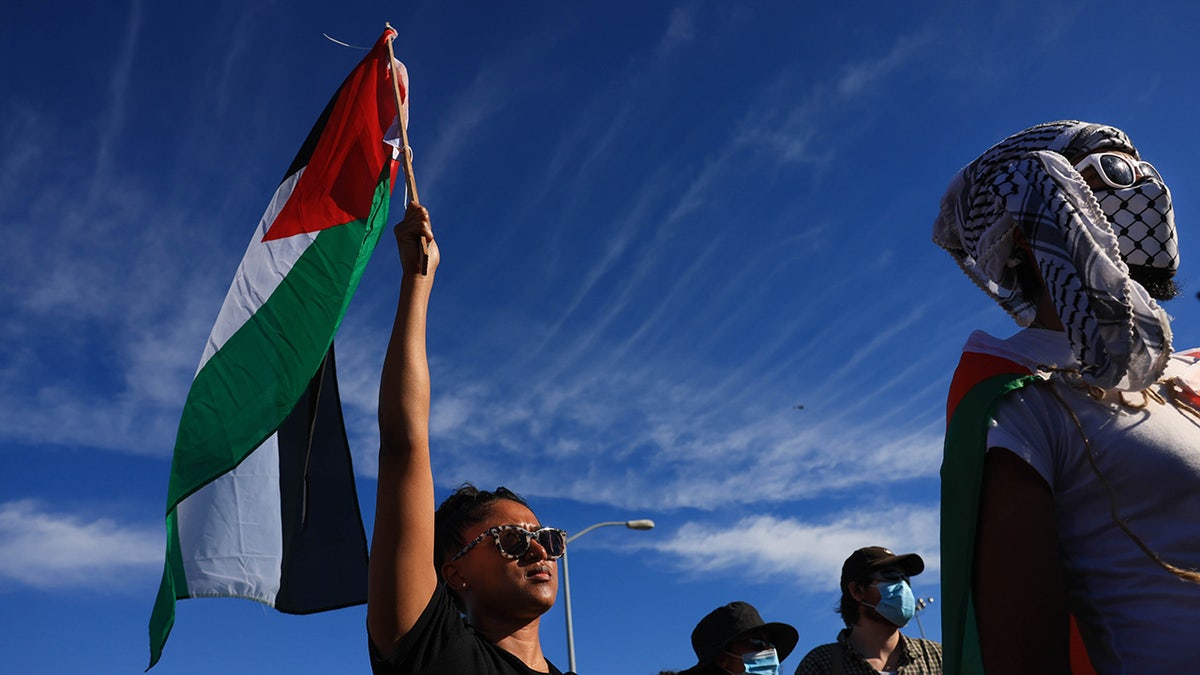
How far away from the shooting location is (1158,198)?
1.93 metres

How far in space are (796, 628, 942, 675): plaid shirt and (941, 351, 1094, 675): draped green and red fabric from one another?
3680 mm

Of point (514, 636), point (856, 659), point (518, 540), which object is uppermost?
point (518, 540)

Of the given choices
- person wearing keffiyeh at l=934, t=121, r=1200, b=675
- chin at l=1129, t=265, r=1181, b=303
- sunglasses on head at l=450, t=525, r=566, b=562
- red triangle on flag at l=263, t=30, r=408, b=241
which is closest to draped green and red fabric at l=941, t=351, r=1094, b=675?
person wearing keffiyeh at l=934, t=121, r=1200, b=675

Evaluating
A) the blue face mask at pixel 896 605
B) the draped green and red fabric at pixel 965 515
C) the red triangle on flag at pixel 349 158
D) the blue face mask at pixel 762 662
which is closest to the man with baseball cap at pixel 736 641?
the blue face mask at pixel 762 662

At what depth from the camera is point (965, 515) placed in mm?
1734

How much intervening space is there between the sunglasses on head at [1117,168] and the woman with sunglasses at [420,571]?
1.73 meters

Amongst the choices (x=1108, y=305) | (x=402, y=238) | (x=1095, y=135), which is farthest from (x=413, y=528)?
(x=1095, y=135)

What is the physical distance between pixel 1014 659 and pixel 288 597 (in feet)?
10.9

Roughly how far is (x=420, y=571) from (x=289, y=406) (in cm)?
227

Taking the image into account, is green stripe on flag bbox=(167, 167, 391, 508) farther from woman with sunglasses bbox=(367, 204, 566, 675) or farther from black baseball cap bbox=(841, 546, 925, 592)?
black baseball cap bbox=(841, 546, 925, 592)

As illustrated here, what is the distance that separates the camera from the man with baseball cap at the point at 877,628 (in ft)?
17.3

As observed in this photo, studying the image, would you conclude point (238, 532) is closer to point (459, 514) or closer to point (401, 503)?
point (459, 514)

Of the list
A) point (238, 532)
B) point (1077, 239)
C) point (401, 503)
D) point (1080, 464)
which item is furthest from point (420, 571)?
point (238, 532)

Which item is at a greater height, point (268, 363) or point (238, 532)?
point (268, 363)
